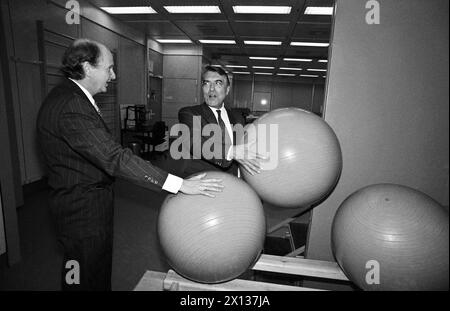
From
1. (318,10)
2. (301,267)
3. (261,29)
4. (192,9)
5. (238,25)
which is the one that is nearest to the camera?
(301,267)

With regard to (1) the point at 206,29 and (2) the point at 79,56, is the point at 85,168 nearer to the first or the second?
(2) the point at 79,56

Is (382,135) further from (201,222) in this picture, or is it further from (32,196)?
(32,196)

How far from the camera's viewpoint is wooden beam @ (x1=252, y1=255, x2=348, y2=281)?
1.60 m

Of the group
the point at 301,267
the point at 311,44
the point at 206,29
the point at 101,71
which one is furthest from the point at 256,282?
the point at 311,44

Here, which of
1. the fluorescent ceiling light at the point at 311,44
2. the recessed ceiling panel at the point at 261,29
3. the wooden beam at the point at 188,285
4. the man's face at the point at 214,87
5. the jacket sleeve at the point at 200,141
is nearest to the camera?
the wooden beam at the point at 188,285

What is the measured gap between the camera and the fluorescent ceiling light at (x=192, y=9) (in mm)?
5369

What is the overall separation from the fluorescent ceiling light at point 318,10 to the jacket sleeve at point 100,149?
4928mm

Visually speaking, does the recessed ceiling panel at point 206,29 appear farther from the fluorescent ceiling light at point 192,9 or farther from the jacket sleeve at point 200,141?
the jacket sleeve at point 200,141

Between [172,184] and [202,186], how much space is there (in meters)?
0.16

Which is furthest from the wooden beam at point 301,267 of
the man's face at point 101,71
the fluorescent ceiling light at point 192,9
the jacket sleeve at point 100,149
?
the fluorescent ceiling light at point 192,9

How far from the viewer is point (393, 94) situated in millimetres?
1649

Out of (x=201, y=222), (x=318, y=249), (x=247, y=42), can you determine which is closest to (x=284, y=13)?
(x=247, y=42)

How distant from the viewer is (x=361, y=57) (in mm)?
1670

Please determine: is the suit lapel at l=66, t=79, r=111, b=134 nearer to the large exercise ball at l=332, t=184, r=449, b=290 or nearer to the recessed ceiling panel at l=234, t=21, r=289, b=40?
the large exercise ball at l=332, t=184, r=449, b=290
